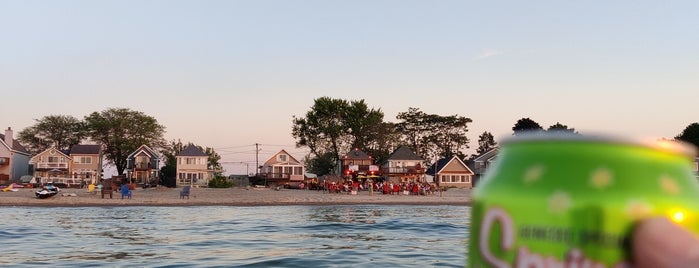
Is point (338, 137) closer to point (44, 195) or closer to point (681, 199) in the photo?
point (44, 195)

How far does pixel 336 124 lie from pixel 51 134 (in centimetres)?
4421

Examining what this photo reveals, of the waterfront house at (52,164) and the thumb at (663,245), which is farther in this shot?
the waterfront house at (52,164)

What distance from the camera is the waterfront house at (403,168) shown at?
7894 cm

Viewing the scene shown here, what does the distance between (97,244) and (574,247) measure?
43.1ft

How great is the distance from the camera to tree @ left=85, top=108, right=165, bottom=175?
88.4m

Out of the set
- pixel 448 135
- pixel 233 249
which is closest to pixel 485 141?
pixel 448 135

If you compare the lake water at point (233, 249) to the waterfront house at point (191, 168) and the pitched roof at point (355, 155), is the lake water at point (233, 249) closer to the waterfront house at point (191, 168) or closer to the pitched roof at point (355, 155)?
the waterfront house at point (191, 168)

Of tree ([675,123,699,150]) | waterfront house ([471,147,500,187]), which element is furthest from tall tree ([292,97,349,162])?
tree ([675,123,699,150])

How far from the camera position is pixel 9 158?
258ft

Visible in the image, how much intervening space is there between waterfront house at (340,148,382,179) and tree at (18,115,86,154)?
43.1 m

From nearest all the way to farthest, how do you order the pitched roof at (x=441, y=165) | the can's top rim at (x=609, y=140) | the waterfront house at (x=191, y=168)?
the can's top rim at (x=609, y=140)
the waterfront house at (x=191, y=168)
the pitched roof at (x=441, y=165)

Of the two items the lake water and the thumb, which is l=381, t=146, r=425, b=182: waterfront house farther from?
the thumb

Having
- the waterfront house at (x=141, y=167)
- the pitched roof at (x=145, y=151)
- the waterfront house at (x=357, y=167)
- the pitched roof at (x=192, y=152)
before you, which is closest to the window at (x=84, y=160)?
the waterfront house at (x=141, y=167)

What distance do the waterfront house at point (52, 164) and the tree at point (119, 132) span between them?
27.0 feet
